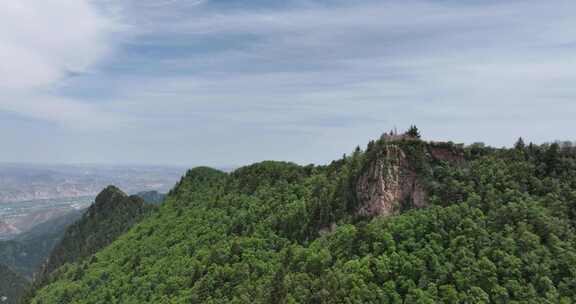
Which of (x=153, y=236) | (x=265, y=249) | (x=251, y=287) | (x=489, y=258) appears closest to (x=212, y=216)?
(x=153, y=236)

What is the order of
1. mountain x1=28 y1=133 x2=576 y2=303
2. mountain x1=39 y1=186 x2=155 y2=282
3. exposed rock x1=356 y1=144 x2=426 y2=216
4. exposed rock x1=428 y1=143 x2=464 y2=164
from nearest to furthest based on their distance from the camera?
mountain x1=28 y1=133 x2=576 y2=303
exposed rock x1=356 y1=144 x2=426 y2=216
exposed rock x1=428 y1=143 x2=464 y2=164
mountain x1=39 y1=186 x2=155 y2=282

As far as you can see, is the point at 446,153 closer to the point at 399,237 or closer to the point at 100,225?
the point at 399,237

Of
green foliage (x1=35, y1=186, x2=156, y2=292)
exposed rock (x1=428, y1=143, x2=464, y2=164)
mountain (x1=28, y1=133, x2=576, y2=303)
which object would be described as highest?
exposed rock (x1=428, y1=143, x2=464, y2=164)

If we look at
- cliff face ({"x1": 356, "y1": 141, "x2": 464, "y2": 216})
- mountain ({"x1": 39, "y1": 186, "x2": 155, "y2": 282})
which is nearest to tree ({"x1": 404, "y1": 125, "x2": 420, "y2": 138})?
cliff face ({"x1": 356, "y1": 141, "x2": 464, "y2": 216})

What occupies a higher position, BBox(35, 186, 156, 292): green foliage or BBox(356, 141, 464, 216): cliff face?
BBox(356, 141, 464, 216): cliff face

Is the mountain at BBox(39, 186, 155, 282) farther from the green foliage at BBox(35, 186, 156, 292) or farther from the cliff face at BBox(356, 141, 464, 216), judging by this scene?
the cliff face at BBox(356, 141, 464, 216)

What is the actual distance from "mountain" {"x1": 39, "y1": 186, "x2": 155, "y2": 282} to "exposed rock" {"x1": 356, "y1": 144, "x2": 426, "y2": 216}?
11374 centimetres

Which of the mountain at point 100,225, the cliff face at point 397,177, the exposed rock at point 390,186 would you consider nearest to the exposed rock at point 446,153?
the cliff face at point 397,177

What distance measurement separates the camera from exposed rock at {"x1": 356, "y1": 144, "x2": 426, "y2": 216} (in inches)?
2445

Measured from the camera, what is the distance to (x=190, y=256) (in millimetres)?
87688

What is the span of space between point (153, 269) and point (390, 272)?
52319 millimetres

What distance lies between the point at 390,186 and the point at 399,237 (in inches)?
333

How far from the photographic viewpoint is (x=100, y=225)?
183750mm

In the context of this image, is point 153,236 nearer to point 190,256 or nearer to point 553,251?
point 190,256
